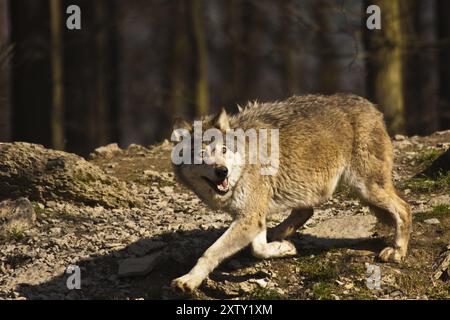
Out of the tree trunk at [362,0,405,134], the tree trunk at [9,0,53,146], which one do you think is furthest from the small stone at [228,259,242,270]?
the tree trunk at [9,0,53,146]

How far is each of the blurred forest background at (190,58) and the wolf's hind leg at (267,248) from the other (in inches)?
206

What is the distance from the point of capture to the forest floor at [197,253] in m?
7.55

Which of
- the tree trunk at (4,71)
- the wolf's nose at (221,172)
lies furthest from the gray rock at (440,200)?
the tree trunk at (4,71)

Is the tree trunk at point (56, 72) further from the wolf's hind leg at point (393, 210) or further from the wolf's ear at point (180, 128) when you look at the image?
the wolf's hind leg at point (393, 210)

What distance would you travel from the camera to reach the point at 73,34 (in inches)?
799

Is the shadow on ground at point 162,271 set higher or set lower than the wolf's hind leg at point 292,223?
lower

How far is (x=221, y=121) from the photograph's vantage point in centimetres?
802

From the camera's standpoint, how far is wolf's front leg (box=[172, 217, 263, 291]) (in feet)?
23.6

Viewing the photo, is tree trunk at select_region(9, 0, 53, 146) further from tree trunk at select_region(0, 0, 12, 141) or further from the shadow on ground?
the shadow on ground

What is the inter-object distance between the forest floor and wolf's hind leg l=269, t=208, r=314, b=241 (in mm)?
152

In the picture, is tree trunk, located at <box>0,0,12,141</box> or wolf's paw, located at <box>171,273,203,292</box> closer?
wolf's paw, located at <box>171,273,203,292</box>
